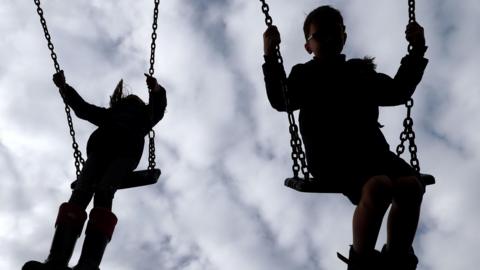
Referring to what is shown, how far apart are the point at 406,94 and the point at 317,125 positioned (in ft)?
2.03

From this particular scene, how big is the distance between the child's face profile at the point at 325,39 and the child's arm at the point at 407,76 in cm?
36

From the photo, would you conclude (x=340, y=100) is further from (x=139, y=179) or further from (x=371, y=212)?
(x=139, y=179)

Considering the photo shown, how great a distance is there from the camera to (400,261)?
108 inches

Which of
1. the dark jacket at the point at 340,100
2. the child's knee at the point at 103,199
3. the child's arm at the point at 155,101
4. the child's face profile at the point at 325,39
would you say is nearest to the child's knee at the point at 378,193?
the dark jacket at the point at 340,100

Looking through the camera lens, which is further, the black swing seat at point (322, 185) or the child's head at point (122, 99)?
the child's head at point (122, 99)

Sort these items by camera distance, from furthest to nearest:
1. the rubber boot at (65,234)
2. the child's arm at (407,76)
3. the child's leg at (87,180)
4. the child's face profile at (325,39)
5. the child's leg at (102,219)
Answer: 1. the child's leg at (87,180)
2. the child's leg at (102,219)
3. the rubber boot at (65,234)
4. the child's face profile at (325,39)
5. the child's arm at (407,76)

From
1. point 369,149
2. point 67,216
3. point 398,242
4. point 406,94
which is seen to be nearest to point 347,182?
point 369,149

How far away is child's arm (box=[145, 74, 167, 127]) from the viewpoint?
16.8ft

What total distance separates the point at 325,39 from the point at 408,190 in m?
1.17

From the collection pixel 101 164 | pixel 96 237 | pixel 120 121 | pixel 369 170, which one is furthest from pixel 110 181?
pixel 369 170

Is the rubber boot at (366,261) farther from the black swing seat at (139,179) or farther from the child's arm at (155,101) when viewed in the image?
the child's arm at (155,101)

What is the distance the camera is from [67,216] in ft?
12.8

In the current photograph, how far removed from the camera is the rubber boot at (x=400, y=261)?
2734 mm

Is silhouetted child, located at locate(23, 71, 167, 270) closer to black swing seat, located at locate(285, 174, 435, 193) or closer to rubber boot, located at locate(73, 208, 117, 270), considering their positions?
rubber boot, located at locate(73, 208, 117, 270)
